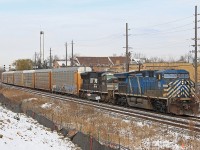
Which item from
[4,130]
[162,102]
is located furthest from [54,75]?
[4,130]

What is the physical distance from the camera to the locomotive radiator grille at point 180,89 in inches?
966

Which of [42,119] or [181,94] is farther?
[181,94]

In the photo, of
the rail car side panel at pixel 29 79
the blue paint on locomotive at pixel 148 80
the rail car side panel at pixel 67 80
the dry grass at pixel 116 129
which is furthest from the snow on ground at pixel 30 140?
the rail car side panel at pixel 29 79

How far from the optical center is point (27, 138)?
1399 cm

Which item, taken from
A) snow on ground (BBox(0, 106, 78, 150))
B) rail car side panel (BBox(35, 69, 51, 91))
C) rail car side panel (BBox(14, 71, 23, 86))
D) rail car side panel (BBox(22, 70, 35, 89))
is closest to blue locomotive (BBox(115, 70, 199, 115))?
snow on ground (BBox(0, 106, 78, 150))

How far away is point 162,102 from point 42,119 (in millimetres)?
9080

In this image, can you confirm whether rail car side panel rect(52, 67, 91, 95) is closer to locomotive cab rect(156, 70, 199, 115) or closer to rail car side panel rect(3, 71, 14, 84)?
locomotive cab rect(156, 70, 199, 115)

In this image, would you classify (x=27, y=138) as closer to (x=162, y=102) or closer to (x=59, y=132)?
(x=59, y=132)

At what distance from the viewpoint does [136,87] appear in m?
29.3

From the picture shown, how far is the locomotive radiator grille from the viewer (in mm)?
24547

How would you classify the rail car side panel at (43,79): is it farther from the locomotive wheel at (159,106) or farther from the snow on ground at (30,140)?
the snow on ground at (30,140)

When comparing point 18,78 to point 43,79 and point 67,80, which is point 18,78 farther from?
point 67,80

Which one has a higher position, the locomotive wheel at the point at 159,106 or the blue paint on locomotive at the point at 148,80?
the blue paint on locomotive at the point at 148,80

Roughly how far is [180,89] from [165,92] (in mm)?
1032
